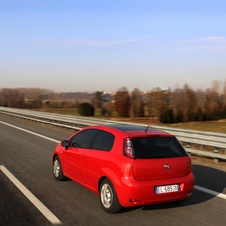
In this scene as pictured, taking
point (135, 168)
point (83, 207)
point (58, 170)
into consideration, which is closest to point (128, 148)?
point (135, 168)

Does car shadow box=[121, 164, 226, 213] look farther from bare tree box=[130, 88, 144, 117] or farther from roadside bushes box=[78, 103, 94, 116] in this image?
roadside bushes box=[78, 103, 94, 116]

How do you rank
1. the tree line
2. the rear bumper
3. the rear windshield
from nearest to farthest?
the rear bumper, the rear windshield, the tree line

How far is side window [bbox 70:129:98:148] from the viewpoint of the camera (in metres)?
5.42

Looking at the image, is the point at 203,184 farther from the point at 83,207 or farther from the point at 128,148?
the point at 83,207

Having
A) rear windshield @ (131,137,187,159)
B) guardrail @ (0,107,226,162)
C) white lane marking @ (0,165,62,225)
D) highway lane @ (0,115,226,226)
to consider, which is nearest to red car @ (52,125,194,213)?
rear windshield @ (131,137,187,159)

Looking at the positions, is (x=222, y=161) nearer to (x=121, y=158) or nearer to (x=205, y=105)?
(x=121, y=158)

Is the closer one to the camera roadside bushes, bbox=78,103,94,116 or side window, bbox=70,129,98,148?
side window, bbox=70,129,98,148

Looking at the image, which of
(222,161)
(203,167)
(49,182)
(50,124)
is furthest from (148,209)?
(50,124)

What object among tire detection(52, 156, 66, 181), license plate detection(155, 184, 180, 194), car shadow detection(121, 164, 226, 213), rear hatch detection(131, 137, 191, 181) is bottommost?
car shadow detection(121, 164, 226, 213)

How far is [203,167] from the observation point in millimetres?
8133

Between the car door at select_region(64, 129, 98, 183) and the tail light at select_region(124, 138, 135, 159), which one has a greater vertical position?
the tail light at select_region(124, 138, 135, 159)

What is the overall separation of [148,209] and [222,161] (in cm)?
525

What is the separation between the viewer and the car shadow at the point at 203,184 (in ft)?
16.1

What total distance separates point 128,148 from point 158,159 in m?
0.51
